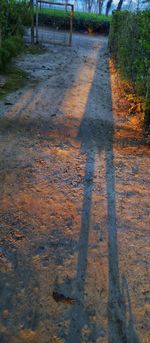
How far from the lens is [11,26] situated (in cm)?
1416

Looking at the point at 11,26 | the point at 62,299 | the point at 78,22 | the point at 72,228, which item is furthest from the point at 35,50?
the point at 78,22

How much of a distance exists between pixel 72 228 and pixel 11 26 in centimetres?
1292

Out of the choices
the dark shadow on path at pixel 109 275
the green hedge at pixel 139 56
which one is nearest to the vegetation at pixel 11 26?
the green hedge at pixel 139 56

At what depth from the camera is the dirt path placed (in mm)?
Answer: 2594

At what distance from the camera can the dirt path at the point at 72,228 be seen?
259cm

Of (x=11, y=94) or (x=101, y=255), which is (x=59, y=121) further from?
(x=101, y=255)

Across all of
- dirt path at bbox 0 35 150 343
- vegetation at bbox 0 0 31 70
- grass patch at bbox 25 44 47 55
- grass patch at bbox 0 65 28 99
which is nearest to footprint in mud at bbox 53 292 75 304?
dirt path at bbox 0 35 150 343

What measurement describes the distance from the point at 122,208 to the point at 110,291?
1289 millimetres

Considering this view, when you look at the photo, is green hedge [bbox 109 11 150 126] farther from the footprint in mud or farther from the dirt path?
the footprint in mud

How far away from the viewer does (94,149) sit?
5484 mm

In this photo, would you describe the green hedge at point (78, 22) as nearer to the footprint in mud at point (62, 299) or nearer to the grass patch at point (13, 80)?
the grass patch at point (13, 80)

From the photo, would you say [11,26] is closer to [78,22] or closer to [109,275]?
[109,275]

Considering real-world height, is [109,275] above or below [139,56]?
below

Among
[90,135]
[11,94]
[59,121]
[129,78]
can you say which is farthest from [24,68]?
[90,135]
